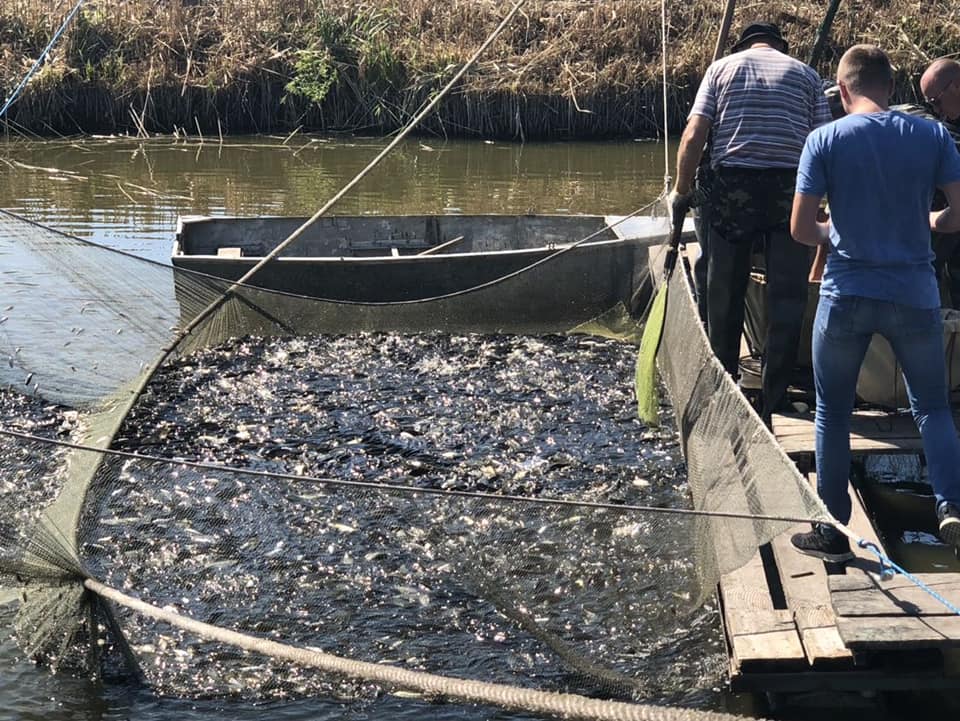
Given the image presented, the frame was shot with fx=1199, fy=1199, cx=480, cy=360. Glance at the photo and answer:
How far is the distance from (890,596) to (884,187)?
4.29ft

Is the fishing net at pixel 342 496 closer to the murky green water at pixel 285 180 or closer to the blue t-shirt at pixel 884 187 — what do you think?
the blue t-shirt at pixel 884 187

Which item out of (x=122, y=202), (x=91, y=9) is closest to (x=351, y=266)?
(x=122, y=202)

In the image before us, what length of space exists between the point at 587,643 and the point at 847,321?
1378 millimetres

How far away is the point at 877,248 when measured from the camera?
392 cm

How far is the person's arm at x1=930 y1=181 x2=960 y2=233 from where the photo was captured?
3.96m

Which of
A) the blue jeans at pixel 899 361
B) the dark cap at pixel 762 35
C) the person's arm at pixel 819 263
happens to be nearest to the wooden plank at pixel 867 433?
the person's arm at pixel 819 263

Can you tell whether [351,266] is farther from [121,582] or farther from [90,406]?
[121,582]

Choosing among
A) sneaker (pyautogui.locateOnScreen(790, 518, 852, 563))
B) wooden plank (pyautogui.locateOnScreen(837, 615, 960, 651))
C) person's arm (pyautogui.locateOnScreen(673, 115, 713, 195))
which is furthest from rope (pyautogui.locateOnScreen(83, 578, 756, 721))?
person's arm (pyautogui.locateOnScreen(673, 115, 713, 195))

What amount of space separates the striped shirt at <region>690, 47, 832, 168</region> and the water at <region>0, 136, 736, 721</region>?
2127 millimetres

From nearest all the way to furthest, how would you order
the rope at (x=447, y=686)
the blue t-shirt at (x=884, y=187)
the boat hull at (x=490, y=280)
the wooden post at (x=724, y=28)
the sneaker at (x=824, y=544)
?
the rope at (x=447, y=686) < the blue t-shirt at (x=884, y=187) < the sneaker at (x=824, y=544) < the wooden post at (x=724, y=28) < the boat hull at (x=490, y=280)

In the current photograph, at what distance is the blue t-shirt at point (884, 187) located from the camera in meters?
3.88

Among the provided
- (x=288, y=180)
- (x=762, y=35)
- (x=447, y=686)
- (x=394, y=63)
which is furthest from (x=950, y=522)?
(x=394, y=63)

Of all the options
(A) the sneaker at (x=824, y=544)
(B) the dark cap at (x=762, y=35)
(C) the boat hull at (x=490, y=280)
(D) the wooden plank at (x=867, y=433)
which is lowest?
(A) the sneaker at (x=824, y=544)

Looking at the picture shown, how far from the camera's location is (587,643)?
4012 millimetres
